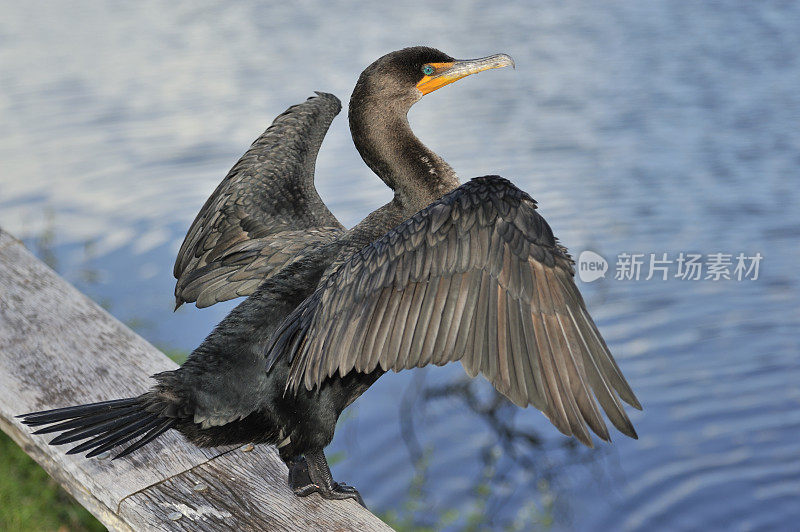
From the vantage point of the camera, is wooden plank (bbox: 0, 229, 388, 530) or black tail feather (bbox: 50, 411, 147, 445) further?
wooden plank (bbox: 0, 229, 388, 530)

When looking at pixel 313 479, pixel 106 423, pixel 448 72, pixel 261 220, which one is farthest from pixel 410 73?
pixel 106 423

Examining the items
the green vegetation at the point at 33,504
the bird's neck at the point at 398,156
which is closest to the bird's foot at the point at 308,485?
the bird's neck at the point at 398,156

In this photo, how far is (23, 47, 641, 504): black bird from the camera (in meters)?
2.00

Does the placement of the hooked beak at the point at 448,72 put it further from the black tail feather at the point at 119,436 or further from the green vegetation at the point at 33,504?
the green vegetation at the point at 33,504

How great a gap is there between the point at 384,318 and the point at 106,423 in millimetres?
741

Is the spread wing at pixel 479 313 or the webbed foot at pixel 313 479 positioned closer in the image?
the spread wing at pixel 479 313

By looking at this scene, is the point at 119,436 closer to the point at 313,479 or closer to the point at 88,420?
the point at 88,420

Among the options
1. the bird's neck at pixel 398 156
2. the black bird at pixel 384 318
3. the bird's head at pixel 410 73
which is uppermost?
the bird's head at pixel 410 73

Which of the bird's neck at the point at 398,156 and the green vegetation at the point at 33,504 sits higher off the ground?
the bird's neck at the point at 398,156

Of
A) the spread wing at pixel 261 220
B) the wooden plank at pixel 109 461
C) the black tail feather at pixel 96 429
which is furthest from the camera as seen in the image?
the spread wing at pixel 261 220

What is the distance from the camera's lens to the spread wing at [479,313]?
6.42ft

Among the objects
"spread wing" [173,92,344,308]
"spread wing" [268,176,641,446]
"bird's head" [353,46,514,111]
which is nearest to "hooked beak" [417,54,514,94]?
"bird's head" [353,46,514,111]

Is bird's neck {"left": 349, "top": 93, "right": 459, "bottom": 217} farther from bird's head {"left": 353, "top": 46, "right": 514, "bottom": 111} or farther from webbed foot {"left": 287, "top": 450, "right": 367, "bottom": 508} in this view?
webbed foot {"left": 287, "top": 450, "right": 367, "bottom": 508}

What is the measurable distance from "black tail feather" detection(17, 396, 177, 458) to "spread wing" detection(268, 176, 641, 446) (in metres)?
0.37
